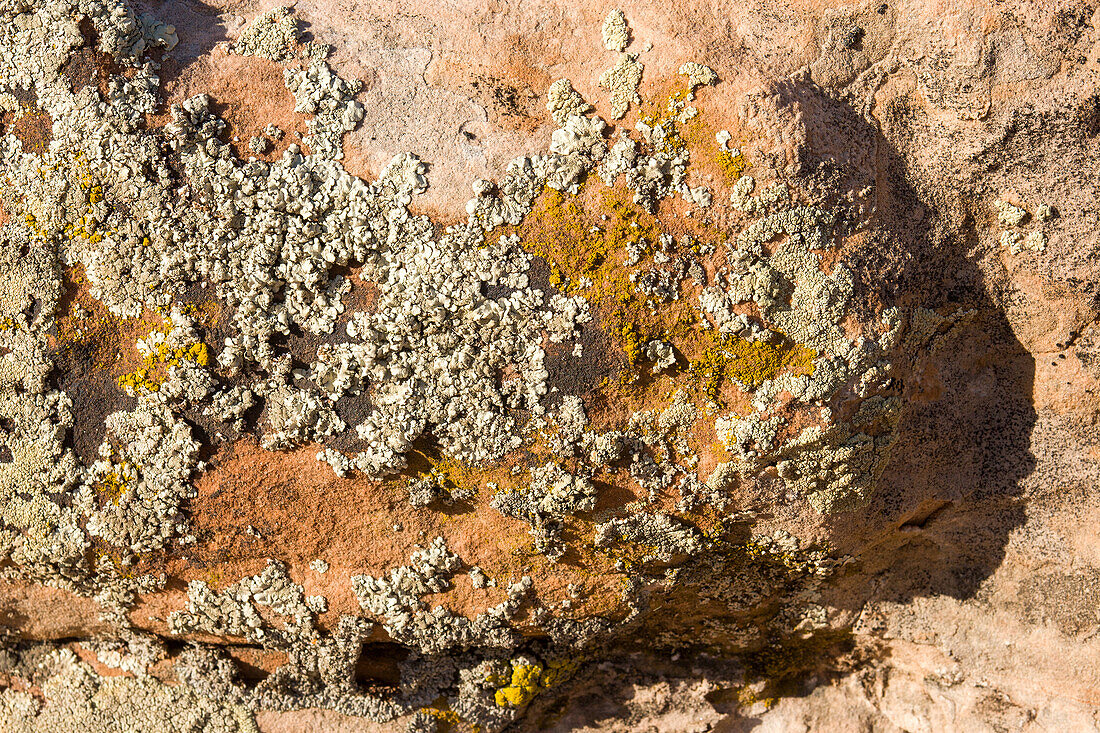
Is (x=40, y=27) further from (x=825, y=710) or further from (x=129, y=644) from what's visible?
(x=825, y=710)

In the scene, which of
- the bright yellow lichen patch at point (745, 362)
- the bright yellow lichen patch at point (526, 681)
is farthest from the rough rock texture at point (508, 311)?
the bright yellow lichen patch at point (526, 681)

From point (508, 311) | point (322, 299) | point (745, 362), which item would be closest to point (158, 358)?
point (322, 299)

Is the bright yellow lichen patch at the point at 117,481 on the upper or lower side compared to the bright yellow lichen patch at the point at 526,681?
upper

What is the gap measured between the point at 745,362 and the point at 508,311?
32.8 inches

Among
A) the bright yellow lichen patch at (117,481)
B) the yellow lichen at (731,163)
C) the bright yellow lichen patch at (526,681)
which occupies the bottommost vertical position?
the bright yellow lichen patch at (526,681)

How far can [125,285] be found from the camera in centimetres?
297

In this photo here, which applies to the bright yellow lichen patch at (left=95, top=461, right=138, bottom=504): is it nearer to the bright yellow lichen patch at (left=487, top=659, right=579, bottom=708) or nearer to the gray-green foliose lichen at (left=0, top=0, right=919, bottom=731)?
the gray-green foliose lichen at (left=0, top=0, right=919, bottom=731)

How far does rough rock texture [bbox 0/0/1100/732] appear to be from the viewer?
292 centimetres

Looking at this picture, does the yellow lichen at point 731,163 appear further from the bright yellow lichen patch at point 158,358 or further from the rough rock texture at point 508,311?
the bright yellow lichen patch at point 158,358

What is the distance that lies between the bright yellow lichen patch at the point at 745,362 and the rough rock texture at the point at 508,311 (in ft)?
0.04

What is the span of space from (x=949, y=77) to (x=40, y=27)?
10.6 ft

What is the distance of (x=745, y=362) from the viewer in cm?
300

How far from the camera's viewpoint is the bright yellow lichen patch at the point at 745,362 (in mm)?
2977

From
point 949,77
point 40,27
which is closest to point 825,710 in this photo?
point 949,77
